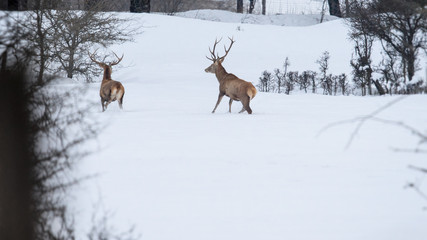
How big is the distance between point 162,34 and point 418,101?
1174 centimetres

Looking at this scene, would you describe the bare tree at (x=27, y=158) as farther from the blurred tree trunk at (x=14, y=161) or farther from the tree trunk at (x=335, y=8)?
the tree trunk at (x=335, y=8)

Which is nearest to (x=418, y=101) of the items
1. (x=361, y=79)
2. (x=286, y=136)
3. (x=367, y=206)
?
(x=361, y=79)

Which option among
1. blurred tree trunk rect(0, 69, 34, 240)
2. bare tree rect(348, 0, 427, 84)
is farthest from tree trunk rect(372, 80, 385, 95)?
blurred tree trunk rect(0, 69, 34, 240)

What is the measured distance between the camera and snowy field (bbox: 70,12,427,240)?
4.03m

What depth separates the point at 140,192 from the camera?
4.74 m

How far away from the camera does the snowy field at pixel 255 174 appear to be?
4.03 m

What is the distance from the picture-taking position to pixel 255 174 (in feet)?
17.8

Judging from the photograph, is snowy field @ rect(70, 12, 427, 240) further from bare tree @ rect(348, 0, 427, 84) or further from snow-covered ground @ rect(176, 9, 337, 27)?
snow-covered ground @ rect(176, 9, 337, 27)

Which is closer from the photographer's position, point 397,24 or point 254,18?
point 397,24

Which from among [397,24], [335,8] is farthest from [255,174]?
[335,8]

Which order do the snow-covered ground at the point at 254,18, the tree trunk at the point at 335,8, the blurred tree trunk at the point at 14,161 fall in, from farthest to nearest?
the tree trunk at the point at 335,8
the snow-covered ground at the point at 254,18
the blurred tree trunk at the point at 14,161

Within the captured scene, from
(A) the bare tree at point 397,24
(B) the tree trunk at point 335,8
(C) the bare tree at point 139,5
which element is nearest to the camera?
(A) the bare tree at point 397,24

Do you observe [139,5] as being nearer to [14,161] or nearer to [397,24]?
[397,24]

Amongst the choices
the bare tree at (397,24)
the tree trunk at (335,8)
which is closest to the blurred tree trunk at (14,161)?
the bare tree at (397,24)
